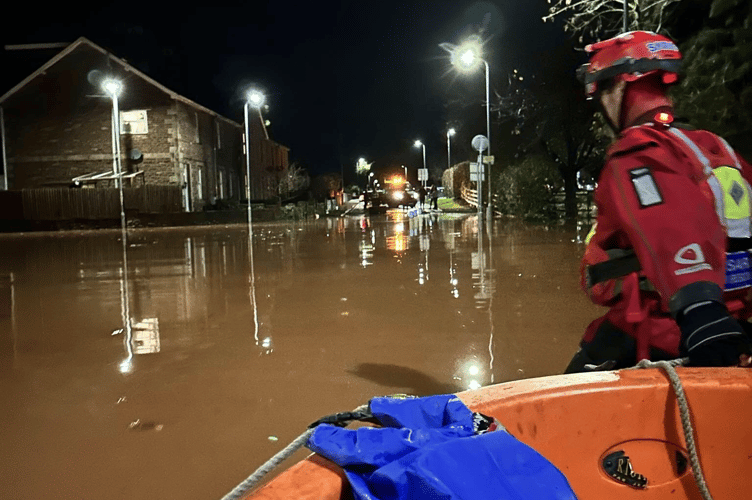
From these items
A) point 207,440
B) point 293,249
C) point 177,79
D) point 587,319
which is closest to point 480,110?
point 177,79

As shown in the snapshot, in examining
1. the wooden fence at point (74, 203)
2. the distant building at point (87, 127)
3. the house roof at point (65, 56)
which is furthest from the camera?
the distant building at point (87, 127)

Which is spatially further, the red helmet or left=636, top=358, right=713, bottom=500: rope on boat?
the red helmet

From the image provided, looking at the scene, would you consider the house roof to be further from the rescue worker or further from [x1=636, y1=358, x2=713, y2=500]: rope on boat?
[x1=636, y1=358, x2=713, y2=500]: rope on boat

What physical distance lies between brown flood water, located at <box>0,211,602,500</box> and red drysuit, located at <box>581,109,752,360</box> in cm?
220

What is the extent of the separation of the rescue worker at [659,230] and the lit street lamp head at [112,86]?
1257 inches

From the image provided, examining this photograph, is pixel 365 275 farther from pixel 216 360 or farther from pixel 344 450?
pixel 344 450

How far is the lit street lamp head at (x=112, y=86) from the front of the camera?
30.9m

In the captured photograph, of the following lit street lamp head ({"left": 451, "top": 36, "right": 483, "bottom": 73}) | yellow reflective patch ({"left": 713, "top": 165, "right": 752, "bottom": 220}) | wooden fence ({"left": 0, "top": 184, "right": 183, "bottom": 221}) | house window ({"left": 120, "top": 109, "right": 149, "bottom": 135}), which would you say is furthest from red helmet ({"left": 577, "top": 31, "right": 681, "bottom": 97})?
house window ({"left": 120, "top": 109, "right": 149, "bottom": 135})

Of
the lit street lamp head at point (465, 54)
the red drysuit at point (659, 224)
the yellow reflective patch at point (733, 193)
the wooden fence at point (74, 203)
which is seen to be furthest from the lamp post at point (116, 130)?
the yellow reflective patch at point (733, 193)

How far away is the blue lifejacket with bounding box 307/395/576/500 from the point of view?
4.47ft

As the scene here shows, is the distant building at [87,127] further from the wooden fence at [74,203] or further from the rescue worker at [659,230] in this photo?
the rescue worker at [659,230]

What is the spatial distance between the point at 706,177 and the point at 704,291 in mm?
384

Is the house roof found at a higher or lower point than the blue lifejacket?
higher

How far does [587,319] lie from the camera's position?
754 cm
